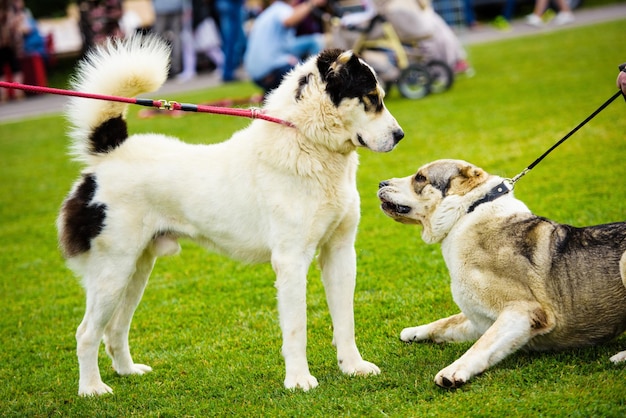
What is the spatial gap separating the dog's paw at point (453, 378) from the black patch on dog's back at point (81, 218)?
2.14 metres

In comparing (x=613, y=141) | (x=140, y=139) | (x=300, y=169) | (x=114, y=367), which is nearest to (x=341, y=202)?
(x=300, y=169)

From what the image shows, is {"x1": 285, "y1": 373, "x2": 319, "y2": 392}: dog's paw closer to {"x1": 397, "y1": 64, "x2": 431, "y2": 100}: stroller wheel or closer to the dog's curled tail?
the dog's curled tail

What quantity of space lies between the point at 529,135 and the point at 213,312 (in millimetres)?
5543

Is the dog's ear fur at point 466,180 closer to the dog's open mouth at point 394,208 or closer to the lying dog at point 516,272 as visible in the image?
the lying dog at point 516,272

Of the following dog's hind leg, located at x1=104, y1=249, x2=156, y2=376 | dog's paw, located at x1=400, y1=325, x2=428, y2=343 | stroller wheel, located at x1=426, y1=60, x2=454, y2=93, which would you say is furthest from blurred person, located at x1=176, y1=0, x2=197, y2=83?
→ dog's paw, located at x1=400, y1=325, x2=428, y2=343

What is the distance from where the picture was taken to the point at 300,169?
428cm

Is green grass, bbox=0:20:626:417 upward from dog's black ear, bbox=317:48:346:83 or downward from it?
downward

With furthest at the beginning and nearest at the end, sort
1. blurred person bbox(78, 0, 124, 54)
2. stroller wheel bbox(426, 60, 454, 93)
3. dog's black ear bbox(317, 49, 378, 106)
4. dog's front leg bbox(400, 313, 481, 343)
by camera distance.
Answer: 1. blurred person bbox(78, 0, 124, 54)
2. stroller wheel bbox(426, 60, 454, 93)
3. dog's front leg bbox(400, 313, 481, 343)
4. dog's black ear bbox(317, 49, 378, 106)

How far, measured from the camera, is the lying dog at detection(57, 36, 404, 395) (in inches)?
168

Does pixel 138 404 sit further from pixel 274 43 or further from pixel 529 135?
pixel 274 43

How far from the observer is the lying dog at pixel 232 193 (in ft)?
14.0

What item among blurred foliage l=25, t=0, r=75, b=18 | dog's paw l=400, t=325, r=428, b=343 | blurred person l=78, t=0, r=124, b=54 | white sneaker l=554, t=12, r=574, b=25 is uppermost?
dog's paw l=400, t=325, r=428, b=343

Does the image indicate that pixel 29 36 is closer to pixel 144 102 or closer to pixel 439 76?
pixel 439 76

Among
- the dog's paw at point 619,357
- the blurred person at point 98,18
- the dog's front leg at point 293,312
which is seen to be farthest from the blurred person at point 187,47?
the dog's paw at point 619,357
